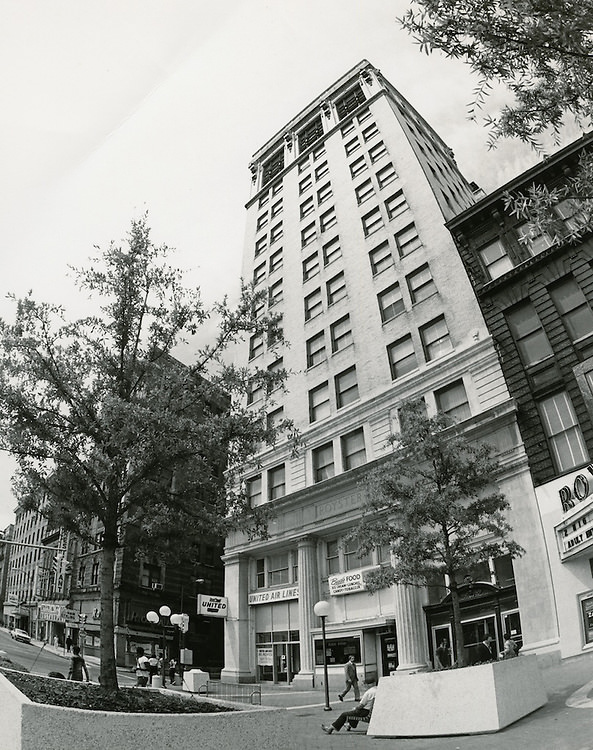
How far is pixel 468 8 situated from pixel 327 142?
153 ft

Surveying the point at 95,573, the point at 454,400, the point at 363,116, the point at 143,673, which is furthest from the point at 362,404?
the point at 95,573

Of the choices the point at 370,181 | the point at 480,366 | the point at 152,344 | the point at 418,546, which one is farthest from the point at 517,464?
the point at 370,181

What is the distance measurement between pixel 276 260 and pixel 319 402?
15751 millimetres

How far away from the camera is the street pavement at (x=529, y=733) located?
31.2 feet

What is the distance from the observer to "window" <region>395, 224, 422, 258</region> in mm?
34875

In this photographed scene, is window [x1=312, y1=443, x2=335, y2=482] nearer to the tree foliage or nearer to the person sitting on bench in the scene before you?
the person sitting on bench

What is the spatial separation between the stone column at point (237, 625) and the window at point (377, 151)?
29817mm

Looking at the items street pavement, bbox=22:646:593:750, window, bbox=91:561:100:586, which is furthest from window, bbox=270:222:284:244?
street pavement, bbox=22:646:593:750

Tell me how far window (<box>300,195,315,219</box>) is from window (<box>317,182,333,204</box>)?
30.1 inches

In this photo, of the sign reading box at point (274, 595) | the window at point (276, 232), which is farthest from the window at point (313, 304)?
the sign reading box at point (274, 595)

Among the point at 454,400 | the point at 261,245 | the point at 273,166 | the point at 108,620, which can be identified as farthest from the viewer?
the point at 273,166

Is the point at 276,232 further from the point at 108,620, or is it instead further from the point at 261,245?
the point at 108,620

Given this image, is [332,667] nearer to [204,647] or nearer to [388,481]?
[388,481]

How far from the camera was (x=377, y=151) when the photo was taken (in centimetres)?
4422
